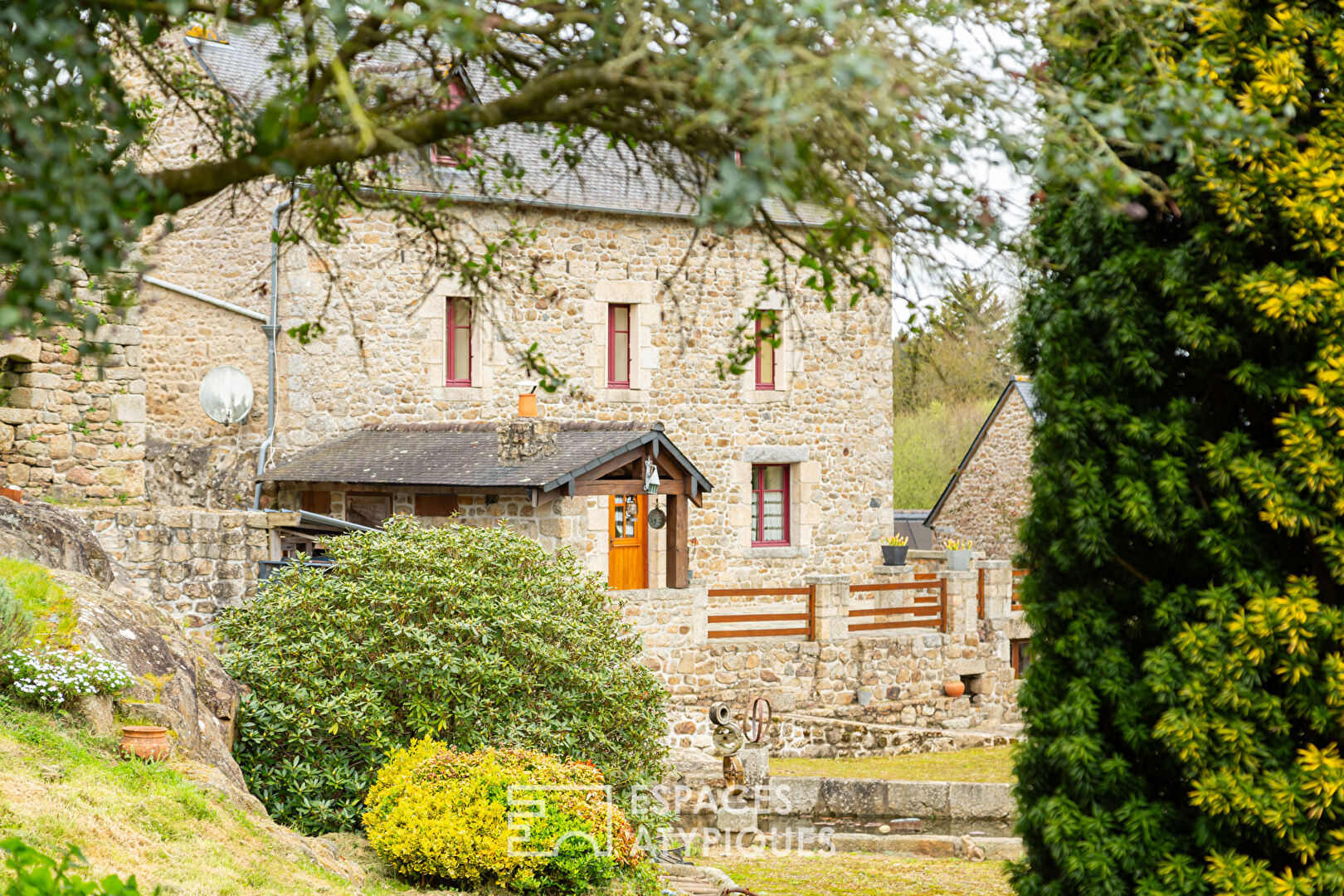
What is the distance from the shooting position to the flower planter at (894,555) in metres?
19.1

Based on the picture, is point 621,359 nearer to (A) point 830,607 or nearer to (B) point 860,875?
(A) point 830,607

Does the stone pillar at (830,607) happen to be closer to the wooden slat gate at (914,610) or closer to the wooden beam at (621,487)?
the wooden slat gate at (914,610)

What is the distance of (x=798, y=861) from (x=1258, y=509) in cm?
638

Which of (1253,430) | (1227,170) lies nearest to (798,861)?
(1253,430)

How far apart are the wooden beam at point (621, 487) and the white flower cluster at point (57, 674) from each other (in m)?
6.81

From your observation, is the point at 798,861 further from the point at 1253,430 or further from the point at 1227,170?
the point at 1227,170

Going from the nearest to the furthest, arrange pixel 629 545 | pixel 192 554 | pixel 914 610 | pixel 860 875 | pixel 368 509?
pixel 860 875
pixel 192 554
pixel 368 509
pixel 914 610
pixel 629 545

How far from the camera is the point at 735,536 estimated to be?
1811 cm

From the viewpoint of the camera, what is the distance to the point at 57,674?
607 cm

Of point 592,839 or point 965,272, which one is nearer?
point 965,272

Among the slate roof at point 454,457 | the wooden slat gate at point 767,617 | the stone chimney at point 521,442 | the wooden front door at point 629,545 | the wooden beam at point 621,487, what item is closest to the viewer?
the slate roof at point 454,457

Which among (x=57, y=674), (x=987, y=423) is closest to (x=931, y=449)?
(x=987, y=423)

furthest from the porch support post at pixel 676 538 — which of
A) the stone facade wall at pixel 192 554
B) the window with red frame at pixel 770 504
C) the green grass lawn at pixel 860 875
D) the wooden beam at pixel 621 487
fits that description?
the stone facade wall at pixel 192 554

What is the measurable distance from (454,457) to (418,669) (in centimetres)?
653
